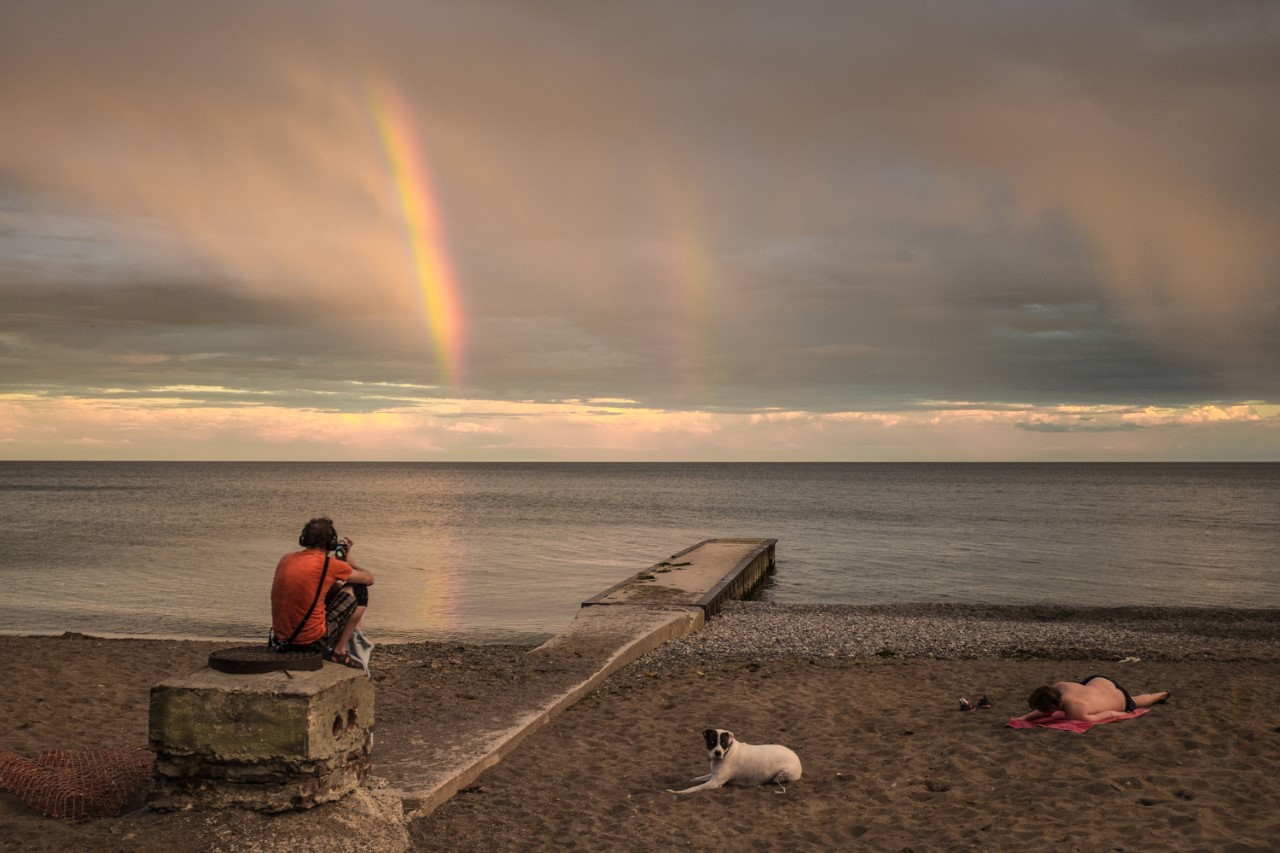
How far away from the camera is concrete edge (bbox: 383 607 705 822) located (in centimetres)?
665

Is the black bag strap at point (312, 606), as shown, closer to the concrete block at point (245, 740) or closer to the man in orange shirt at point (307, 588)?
the man in orange shirt at point (307, 588)

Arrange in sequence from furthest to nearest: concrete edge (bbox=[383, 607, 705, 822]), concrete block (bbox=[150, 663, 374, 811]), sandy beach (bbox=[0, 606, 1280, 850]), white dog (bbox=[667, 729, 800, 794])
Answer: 1. white dog (bbox=[667, 729, 800, 794])
2. concrete edge (bbox=[383, 607, 705, 822])
3. sandy beach (bbox=[0, 606, 1280, 850])
4. concrete block (bbox=[150, 663, 374, 811])

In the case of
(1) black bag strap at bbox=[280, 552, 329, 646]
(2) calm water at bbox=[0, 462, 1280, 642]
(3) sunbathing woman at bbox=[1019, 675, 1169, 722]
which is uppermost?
(1) black bag strap at bbox=[280, 552, 329, 646]

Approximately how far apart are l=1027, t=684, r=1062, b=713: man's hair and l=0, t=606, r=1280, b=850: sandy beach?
30 centimetres

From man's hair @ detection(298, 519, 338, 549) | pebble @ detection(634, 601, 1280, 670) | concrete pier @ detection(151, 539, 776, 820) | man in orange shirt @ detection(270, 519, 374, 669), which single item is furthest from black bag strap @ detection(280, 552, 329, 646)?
pebble @ detection(634, 601, 1280, 670)

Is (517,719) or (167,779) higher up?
(167,779)

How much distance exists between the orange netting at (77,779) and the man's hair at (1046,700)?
→ 752cm

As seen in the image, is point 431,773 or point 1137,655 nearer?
point 431,773

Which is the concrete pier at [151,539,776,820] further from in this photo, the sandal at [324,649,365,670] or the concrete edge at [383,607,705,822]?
the sandal at [324,649,365,670]

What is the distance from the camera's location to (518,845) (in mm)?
6293

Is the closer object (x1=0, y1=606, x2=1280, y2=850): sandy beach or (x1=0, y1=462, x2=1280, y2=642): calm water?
(x1=0, y1=606, x2=1280, y2=850): sandy beach

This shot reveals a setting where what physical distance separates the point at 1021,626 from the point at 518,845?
47.7 feet

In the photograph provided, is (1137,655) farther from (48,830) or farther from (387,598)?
(387,598)

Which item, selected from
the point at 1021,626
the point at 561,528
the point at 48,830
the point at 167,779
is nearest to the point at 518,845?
the point at 167,779
